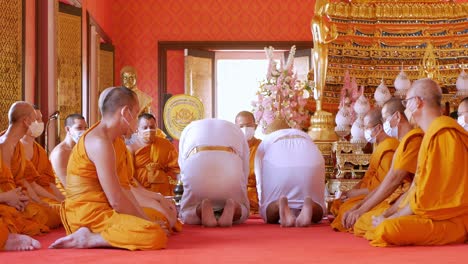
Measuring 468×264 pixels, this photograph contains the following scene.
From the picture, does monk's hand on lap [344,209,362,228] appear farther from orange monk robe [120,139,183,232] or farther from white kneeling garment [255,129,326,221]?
orange monk robe [120,139,183,232]

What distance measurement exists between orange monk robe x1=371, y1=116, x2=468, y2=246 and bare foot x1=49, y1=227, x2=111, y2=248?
1.52 m

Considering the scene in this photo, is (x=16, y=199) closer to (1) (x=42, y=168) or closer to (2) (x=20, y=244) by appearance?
(2) (x=20, y=244)

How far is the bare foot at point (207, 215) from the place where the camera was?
19.6 ft

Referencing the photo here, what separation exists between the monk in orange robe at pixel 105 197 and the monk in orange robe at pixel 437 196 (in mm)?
1340

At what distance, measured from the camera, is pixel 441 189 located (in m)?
4.63

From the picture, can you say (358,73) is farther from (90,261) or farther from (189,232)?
(90,261)

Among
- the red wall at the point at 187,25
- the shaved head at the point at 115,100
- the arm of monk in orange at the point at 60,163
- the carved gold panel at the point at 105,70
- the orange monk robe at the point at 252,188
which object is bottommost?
the orange monk robe at the point at 252,188

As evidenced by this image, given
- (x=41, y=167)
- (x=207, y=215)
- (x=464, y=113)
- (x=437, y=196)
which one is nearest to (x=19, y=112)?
(x=41, y=167)

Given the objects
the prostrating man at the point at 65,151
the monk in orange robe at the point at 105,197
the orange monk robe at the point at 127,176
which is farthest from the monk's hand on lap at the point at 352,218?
the prostrating man at the point at 65,151

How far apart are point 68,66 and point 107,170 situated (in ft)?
21.8

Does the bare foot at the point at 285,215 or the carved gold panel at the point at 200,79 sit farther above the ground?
the carved gold panel at the point at 200,79

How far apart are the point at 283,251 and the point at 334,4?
19.9ft

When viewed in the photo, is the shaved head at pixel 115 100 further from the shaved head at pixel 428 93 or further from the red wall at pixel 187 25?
the red wall at pixel 187 25

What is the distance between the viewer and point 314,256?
13.5 feet
